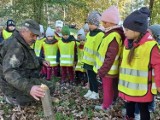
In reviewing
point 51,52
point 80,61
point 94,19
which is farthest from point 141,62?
point 51,52

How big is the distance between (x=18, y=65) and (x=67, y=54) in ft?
13.0

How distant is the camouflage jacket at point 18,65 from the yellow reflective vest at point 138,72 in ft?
5.27

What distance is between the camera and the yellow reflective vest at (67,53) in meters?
8.92

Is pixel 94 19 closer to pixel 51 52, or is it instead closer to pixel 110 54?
pixel 110 54

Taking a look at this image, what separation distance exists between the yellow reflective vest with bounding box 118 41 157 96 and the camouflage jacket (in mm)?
1605

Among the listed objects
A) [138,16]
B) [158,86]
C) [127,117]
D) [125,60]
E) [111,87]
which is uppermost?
[138,16]

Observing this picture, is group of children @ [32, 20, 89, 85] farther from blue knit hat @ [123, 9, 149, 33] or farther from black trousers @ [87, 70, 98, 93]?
blue knit hat @ [123, 9, 149, 33]

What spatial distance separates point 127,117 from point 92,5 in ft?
70.2

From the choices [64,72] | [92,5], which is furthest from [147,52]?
[92,5]

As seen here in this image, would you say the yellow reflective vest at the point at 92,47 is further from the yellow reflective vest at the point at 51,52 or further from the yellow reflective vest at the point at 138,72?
the yellow reflective vest at the point at 51,52

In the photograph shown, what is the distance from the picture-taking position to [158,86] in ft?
14.7

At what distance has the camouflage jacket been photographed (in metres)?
4.79

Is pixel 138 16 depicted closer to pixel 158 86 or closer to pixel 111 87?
pixel 158 86

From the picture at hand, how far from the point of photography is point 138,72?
4.75m
